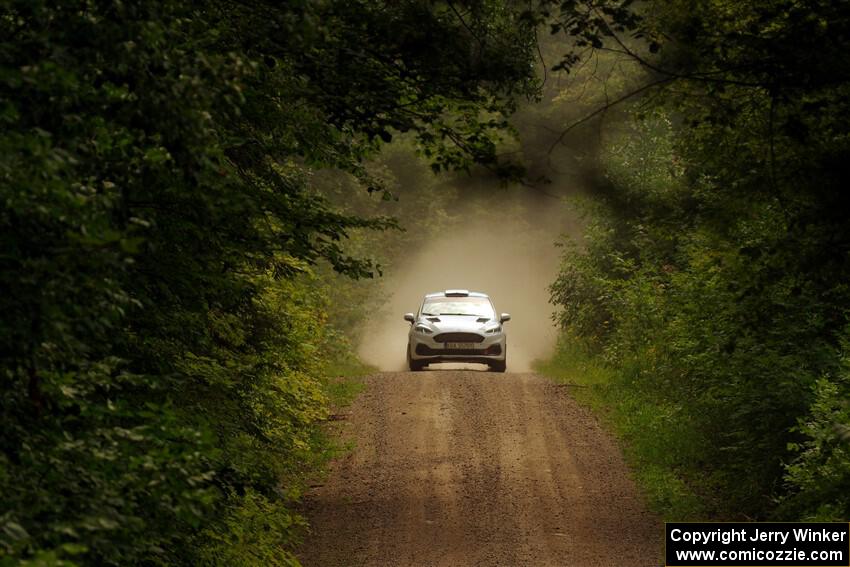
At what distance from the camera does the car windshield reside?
24.6m

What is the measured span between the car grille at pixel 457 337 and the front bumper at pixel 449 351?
12 centimetres

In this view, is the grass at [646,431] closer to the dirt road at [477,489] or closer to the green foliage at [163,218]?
the dirt road at [477,489]

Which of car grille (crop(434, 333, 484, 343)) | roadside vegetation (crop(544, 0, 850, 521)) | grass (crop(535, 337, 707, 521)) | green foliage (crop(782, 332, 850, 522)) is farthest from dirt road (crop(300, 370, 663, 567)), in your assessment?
green foliage (crop(782, 332, 850, 522))

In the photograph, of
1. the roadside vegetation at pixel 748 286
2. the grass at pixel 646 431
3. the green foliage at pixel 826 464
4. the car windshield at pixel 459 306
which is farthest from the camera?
the car windshield at pixel 459 306

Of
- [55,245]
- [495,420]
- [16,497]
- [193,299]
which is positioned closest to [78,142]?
[55,245]

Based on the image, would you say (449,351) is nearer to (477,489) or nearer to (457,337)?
(457,337)

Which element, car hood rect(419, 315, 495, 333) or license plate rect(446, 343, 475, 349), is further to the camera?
license plate rect(446, 343, 475, 349)

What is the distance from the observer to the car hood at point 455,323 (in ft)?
78.4

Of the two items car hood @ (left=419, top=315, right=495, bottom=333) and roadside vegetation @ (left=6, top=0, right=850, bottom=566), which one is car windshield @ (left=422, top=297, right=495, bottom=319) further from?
roadside vegetation @ (left=6, top=0, right=850, bottom=566)

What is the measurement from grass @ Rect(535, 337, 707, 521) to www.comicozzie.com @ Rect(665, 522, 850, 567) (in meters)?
1.64

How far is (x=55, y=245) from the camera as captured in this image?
4.77 meters

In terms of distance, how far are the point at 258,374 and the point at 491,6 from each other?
13.9ft

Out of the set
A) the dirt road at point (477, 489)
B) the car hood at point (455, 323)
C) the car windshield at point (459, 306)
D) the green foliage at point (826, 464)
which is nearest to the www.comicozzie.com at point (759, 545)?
the green foliage at point (826, 464)

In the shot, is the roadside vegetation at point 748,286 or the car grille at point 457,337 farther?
the car grille at point 457,337
